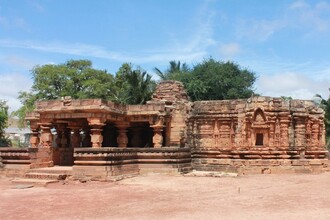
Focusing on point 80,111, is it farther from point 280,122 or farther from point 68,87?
point 68,87

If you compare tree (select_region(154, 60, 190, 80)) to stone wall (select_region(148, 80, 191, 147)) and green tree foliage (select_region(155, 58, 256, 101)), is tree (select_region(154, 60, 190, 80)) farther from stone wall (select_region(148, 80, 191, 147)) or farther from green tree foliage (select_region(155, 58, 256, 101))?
stone wall (select_region(148, 80, 191, 147))

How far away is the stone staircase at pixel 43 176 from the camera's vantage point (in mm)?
14184

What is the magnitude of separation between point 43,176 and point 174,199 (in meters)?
6.50

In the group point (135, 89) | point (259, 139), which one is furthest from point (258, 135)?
point (135, 89)

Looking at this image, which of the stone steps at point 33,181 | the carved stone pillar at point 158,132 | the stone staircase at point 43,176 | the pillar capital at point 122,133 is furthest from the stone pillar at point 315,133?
the stone steps at point 33,181

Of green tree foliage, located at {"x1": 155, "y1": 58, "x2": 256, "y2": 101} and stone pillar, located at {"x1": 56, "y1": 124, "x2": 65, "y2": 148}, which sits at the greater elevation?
green tree foliage, located at {"x1": 155, "y1": 58, "x2": 256, "y2": 101}

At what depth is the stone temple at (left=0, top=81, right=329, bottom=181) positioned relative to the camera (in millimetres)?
17016

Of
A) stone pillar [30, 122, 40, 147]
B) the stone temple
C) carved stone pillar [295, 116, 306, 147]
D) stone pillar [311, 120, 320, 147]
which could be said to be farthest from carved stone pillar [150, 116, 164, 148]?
stone pillar [30, 122, 40, 147]

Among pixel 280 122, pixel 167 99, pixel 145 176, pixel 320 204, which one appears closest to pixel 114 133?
pixel 167 99

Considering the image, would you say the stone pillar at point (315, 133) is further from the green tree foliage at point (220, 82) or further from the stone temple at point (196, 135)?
the green tree foliage at point (220, 82)

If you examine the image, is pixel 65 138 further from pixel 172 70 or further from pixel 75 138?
pixel 172 70

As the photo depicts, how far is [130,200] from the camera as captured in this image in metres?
10.4

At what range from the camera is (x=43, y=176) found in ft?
48.9

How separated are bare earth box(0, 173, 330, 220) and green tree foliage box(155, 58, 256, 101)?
72.9 ft
